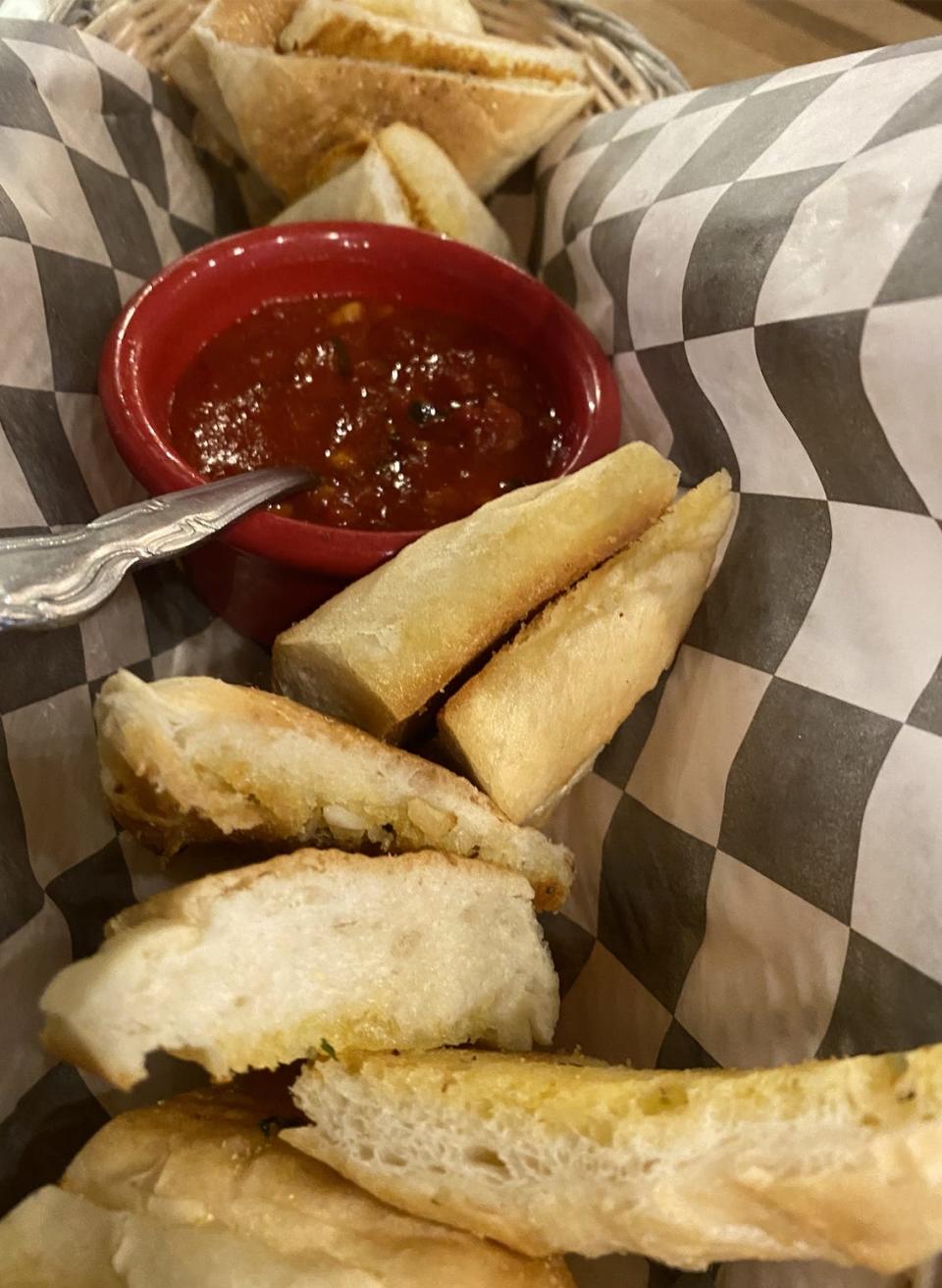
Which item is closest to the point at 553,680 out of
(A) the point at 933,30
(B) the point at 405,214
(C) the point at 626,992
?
(C) the point at 626,992

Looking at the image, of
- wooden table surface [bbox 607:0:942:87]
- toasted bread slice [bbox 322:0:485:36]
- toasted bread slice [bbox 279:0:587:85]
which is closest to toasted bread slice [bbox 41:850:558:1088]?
toasted bread slice [bbox 279:0:587:85]

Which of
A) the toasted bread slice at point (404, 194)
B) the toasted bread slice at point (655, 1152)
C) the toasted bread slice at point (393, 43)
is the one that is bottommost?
the toasted bread slice at point (655, 1152)

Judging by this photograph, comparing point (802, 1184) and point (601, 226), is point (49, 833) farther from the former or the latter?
point (601, 226)

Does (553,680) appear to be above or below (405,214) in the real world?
below

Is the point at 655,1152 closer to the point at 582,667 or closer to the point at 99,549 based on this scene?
the point at 582,667

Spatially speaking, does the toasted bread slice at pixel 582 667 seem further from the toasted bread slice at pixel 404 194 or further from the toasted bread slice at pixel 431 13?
the toasted bread slice at pixel 431 13

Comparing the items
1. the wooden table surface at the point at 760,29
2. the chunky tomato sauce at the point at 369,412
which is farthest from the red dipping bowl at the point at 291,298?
the wooden table surface at the point at 760,29

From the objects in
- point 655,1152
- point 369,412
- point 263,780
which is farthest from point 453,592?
point 655,1152
